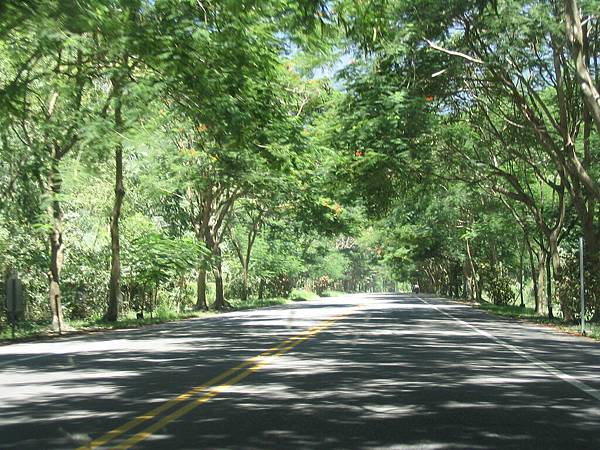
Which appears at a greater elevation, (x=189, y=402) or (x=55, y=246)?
(x=55, y=246)

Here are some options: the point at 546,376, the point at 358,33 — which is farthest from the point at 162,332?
the point at 546,376

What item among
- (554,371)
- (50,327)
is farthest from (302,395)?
(50,327)

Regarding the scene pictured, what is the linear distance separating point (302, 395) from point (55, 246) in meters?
17.0

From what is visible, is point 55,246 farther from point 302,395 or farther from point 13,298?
point 302,395

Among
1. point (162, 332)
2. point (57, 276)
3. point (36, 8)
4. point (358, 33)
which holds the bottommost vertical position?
point (162, 332)

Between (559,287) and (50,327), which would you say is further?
(559,287)

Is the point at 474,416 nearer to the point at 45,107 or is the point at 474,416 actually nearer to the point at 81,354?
the point at 81,354

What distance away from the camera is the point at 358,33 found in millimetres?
13961

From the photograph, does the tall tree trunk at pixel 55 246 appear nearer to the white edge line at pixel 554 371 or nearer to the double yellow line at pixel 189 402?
the double yellow line at pixel 189 402

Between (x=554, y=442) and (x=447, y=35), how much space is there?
1642 centimetres

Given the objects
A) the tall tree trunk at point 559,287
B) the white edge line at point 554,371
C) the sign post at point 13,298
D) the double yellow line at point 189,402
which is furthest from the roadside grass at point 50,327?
the tall tree trunk at point 559,287

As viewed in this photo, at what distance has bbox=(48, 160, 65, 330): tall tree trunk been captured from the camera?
75.0 feet

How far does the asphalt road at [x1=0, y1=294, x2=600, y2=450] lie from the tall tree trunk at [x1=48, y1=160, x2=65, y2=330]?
21.7 ft

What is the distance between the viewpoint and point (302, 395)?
9.15 m
